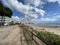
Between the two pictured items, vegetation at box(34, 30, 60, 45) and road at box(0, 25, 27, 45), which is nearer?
vegetation at box(34, 30, 60, 45)

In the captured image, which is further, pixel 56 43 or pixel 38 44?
pixel 38 44

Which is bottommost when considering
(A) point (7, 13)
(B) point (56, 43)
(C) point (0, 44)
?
(C) point (0, 44)

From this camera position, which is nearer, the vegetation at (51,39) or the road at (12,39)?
the vegetation at (51,39)

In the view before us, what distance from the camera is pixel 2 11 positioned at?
55969mm

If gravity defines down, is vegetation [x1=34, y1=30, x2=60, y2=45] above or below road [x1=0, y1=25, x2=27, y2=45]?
above

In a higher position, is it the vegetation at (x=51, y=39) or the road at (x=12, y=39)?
the vegetation at (x=51, y=39)

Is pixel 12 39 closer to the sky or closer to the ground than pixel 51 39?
closer to the ground

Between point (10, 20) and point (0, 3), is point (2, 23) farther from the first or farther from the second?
point (0, 3)

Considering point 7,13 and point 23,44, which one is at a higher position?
point 7,13

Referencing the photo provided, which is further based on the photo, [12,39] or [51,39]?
[12,39]

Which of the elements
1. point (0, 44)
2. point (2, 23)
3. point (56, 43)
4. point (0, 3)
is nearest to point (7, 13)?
point (0, 3)

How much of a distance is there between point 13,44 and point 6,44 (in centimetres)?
55

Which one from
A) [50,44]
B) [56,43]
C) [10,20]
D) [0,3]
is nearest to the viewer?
[50,44]

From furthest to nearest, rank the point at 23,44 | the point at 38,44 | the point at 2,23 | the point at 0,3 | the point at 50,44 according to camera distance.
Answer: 1. the point at 0,3
2. the point at 2,23
3. the point at 23,44
4. the point at 38,44
5. the point at 50,44
